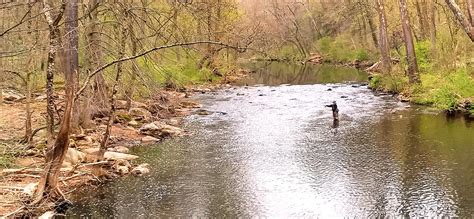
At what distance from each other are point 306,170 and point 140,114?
1042 centimetres

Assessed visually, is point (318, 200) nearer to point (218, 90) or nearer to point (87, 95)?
point (87, 95)

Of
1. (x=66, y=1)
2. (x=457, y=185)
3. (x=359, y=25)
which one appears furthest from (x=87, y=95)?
(x=359, y=25)

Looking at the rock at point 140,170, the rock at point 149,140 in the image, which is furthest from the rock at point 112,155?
the rock at point 149,140

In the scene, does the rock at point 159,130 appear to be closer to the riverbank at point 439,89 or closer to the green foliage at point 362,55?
the riverbank at point 439,89

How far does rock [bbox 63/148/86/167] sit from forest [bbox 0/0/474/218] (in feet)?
0.17

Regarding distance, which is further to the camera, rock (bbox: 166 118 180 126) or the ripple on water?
rock (bbox: 166 118 180 126)

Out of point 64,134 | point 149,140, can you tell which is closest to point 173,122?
point 149,140

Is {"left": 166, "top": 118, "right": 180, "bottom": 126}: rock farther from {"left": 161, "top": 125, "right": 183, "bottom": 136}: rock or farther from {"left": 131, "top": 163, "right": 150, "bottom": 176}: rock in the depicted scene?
{"left": 131, "top": 163, "right": 150, "bottom": 176}: rock

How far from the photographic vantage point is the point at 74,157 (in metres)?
12.5

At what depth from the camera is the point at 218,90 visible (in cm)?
3247

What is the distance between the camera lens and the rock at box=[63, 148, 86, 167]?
1231cm

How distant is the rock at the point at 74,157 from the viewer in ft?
40.4

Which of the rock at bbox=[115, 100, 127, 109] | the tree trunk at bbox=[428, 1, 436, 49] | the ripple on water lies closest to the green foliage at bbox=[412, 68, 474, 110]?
the ripple on water

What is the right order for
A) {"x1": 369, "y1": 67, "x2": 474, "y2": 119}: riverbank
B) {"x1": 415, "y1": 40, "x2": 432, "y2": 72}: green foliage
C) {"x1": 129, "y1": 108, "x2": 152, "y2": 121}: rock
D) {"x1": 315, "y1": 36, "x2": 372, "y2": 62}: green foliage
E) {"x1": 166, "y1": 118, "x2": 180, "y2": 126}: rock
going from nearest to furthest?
{"x1": 369, "y1": 67, "x2": 474, "y2": 119}: riverbank, {"x1": 166, "y1": 118, "x2": 180, "y2": 126}: rock, {"x1": 129, "y1": 108, "x2": 152, "y2": 121}: rock, {"x1": 415, "y1": 40, "x2": 432, "y2": 72}: green foliage, {"x1": 315, "y1": 36, "x2": 372, "y2": 62}: green foliage
